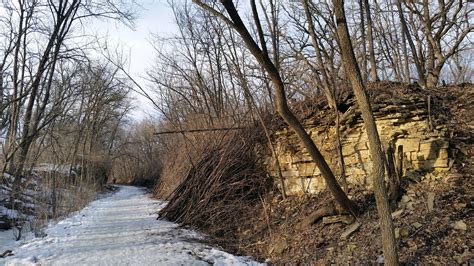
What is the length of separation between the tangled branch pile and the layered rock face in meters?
0.87

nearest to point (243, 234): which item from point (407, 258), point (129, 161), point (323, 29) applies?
point (407, 258)

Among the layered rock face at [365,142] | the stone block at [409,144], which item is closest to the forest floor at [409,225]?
the layered rock face at [365,142]

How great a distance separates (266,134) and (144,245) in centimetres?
365

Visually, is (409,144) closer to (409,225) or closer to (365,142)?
(365,142)

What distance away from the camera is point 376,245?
188 inches

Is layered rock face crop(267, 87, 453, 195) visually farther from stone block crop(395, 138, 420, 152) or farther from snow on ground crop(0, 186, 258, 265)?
snow on ground crop(0, 186, 258, 265)

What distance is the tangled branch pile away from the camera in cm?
819

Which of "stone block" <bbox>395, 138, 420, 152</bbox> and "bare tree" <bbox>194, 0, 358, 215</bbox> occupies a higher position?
"bare tree" <bbox>194, 0, 358, 215</bbox>

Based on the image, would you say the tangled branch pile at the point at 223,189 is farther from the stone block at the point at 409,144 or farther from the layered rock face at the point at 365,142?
the stone block at the point at 409,144

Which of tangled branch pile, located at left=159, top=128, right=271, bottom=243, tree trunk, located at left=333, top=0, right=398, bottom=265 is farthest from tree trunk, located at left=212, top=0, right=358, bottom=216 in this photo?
tangled branch pile, located at left=159, top=128, right=271, bottom=243

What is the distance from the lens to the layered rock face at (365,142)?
580cm

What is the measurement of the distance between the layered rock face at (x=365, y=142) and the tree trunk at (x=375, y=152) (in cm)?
196

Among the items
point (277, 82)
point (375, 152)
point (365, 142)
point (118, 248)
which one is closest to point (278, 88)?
point (277, 82)

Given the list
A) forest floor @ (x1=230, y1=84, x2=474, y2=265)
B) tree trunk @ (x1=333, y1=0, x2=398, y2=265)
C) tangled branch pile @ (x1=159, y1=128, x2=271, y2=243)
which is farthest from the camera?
tangled branch pile @ (x1=159, y1=128, x2=271, y2=243)
